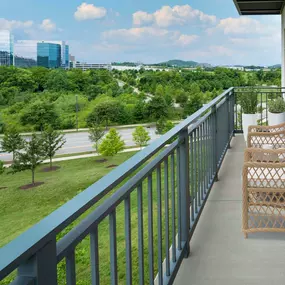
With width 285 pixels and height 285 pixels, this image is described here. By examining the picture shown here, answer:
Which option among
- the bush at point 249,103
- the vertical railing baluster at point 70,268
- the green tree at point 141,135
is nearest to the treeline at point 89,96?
the green tree at point 141,135

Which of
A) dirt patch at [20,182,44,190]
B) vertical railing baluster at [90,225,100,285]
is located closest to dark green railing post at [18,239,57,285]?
vertical railing baluster at [90,225,100,285]

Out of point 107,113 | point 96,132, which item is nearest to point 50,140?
point 96,132

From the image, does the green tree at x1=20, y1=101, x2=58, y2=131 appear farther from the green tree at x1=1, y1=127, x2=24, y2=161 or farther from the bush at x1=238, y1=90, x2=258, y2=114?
the bush at x1=238, y1=90, x2=258, y2=114

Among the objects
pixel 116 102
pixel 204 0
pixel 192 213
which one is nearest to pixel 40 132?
pixel 116 102

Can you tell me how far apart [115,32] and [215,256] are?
7103 cm

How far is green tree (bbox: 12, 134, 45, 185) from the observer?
1339 inches

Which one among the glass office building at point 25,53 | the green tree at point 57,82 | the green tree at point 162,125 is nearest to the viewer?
the green tree at point 57,82

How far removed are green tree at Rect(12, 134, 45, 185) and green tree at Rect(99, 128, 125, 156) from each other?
18.3 feet

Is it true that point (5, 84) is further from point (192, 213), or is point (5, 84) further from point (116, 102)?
point (192, 213)

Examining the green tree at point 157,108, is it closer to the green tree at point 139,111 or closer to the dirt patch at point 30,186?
the green tree at point 139,111

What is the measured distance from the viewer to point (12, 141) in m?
34.2

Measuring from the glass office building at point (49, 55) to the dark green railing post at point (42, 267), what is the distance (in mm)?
39857

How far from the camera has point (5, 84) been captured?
33.7 metres

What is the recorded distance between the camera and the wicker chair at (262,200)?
6.39 ft
